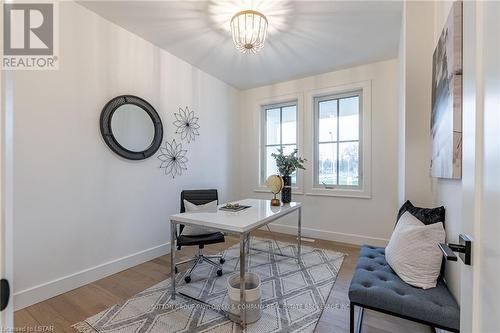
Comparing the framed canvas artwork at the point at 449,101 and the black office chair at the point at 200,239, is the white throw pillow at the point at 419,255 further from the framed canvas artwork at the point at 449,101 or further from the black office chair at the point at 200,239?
the black office chair at the point at 200,239

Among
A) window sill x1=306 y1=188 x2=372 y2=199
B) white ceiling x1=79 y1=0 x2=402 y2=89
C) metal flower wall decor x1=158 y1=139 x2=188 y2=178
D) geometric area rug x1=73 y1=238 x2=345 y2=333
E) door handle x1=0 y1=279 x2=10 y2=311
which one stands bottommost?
geometric area rug x1=73 y1=238 x2=345 y2=333

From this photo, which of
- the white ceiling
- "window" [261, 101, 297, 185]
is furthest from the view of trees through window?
the white ceiling

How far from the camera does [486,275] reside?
555 mm

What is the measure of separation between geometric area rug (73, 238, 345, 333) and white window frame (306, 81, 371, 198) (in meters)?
1.09

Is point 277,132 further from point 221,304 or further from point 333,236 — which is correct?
point 221,304

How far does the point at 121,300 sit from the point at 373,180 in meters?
3.28

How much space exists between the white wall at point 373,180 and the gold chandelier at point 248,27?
1.93 meters

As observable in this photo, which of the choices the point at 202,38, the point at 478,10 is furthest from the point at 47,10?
the point at 478,10

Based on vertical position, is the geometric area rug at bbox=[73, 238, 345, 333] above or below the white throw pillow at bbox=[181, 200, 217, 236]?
below

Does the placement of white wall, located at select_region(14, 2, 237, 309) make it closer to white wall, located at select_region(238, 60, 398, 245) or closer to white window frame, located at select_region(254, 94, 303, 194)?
white window frame, located at select_region(254, 94, 303, 194)

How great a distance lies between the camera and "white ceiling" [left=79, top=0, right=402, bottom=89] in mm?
2188

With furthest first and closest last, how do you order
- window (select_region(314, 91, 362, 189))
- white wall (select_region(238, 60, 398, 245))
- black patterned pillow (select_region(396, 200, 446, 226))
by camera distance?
1. window (select_region(314, 91, 362, 189))
2. white wall (select_region(238, 60, 398, 245))
3. black patterned pillow (select_region(396, 200, 446, 226))

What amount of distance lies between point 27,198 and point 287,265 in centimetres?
258

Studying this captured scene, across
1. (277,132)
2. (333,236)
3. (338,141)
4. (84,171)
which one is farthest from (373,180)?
(84,171)
